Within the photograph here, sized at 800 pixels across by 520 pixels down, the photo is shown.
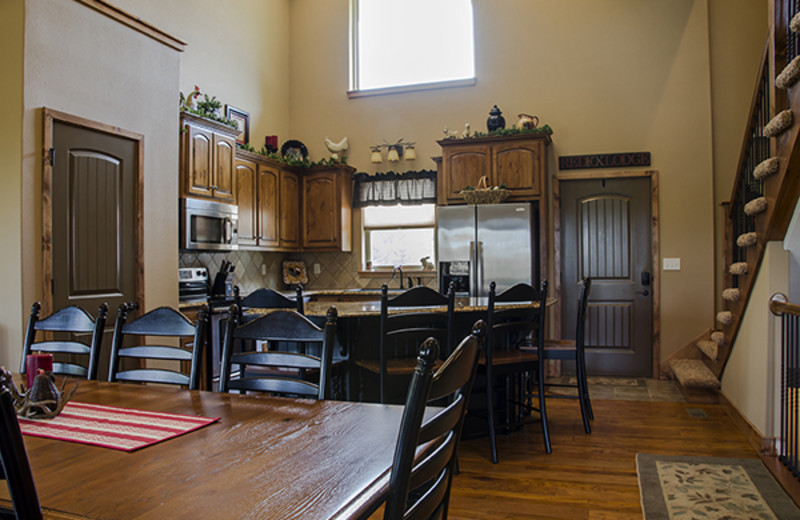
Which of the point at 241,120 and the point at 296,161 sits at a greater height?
the point at 241,120

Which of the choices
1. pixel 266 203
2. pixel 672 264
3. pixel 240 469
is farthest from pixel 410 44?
pixel 240 469

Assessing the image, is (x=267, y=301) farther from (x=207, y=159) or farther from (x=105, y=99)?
(x=207, y=159)

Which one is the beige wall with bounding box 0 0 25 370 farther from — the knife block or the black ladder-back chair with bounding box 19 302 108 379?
the knife block

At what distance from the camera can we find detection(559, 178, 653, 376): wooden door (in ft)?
18.7

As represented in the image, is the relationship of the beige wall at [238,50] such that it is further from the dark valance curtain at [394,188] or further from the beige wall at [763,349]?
the beige wall at [763,349]

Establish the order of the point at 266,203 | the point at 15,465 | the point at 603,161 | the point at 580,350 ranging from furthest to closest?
the point at 266,203, the point at 603,161, the point at 580,350, the point at 15,465

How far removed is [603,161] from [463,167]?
4.73 feet

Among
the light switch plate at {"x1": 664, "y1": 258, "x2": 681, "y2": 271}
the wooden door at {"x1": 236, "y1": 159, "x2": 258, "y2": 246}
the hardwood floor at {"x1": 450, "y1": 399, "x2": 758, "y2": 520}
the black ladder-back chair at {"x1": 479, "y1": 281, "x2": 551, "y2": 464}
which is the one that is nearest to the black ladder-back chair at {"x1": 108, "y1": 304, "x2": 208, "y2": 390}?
the hardwood floor at {"x1": 450, "y1": 399, "x2": 758, "y2": 520}

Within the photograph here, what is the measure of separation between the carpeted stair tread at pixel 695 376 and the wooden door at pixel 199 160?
14.3 feet

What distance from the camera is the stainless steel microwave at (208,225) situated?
4629mm

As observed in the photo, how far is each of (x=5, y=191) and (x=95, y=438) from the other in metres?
2.54

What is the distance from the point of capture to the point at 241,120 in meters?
6.15

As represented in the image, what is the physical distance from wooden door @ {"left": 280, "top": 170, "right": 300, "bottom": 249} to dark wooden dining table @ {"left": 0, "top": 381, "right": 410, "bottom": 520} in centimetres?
468

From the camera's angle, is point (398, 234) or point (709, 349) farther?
point (398, 234)
